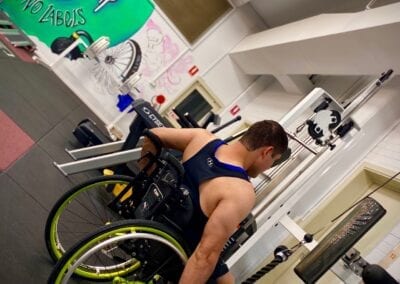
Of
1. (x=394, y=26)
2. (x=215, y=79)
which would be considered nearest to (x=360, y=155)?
(x=394, y=26)

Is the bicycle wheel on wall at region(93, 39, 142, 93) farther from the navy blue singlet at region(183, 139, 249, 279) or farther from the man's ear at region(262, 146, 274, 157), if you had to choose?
the man's ear at region(262, 146, 274, 157)

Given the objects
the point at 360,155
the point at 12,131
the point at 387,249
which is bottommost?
the point at 387,249

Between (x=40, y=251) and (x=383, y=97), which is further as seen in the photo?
(x=383, y=97)

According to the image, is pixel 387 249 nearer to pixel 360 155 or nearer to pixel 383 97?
pixel 360 155

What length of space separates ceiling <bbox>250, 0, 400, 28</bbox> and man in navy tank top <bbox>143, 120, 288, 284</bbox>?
238cm

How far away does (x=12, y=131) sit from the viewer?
9.64ft

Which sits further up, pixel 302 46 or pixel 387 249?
pixel 302 46

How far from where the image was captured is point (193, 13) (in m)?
4.61

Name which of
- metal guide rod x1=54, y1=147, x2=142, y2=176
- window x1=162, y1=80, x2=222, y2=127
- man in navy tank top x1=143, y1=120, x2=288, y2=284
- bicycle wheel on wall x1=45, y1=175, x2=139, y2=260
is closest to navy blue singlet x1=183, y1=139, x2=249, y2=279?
man in navy tank top x1=143, y1=120, x2=288, y2=284

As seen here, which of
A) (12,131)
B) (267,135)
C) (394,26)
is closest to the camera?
(267,135)

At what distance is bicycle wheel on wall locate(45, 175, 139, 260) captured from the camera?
1.92m

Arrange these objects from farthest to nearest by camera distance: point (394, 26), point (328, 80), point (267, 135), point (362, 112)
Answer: point (328, 80)
point (362, 112)
point (394, 26)
point (267, 135)

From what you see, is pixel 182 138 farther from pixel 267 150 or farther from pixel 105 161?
pixel 105 161

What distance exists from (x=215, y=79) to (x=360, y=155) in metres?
2.65
